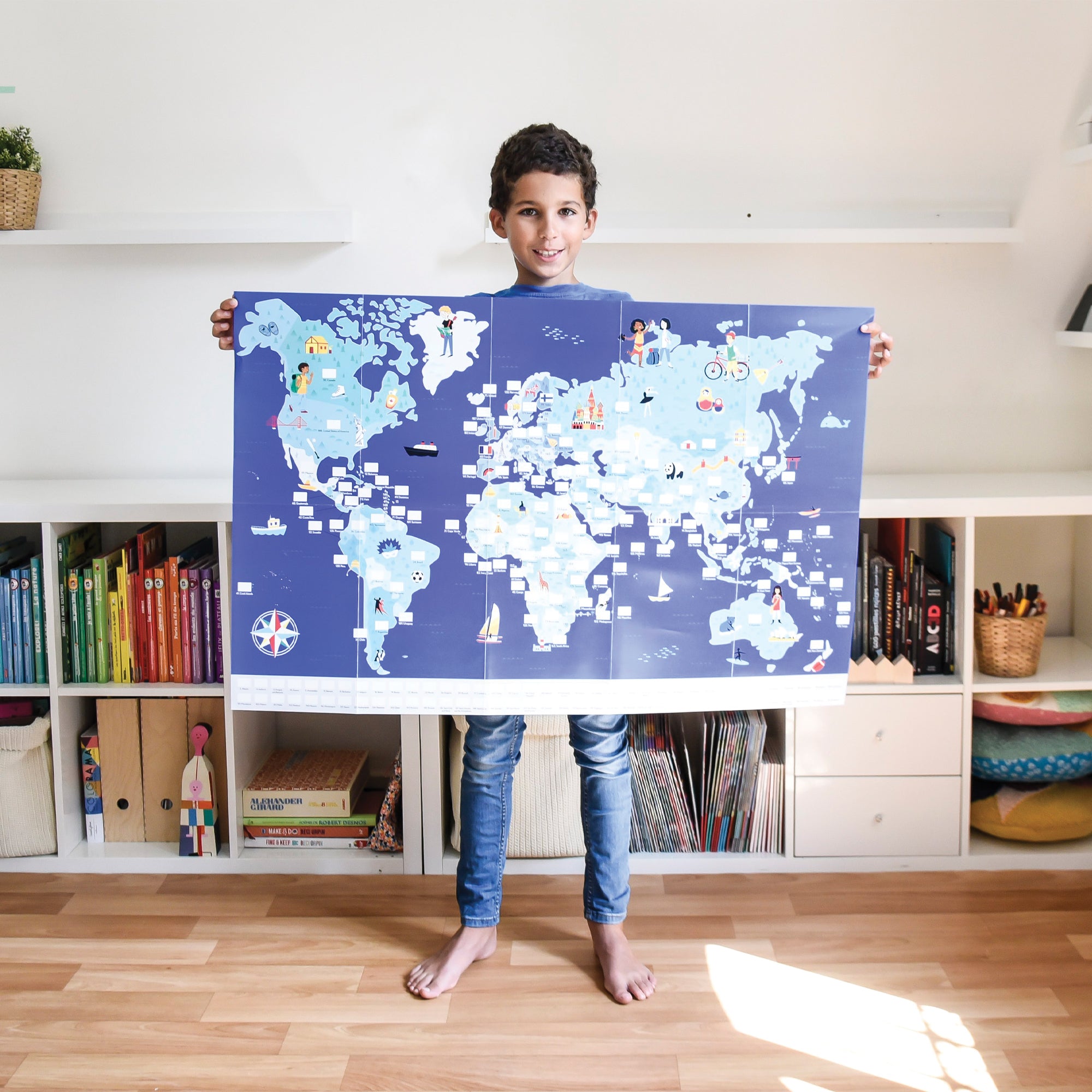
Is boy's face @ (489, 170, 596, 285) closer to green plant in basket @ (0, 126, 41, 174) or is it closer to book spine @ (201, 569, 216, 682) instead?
book spine @ (201, 569, 216, 682)

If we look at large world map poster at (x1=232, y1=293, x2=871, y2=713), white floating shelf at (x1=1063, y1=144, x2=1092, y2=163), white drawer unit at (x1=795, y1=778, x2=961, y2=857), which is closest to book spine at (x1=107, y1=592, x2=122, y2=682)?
large world map poster at (x1=232, y1=293, x2=871, y2=713)

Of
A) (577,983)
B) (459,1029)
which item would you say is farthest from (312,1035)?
(577,983)

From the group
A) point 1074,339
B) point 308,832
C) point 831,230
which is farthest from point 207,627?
point 1074,339

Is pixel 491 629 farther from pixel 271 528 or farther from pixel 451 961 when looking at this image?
pixel 451 961

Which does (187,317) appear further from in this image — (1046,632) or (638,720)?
(1046,632)

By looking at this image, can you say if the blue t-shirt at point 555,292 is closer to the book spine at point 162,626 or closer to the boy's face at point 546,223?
the boy's face at point 546,223

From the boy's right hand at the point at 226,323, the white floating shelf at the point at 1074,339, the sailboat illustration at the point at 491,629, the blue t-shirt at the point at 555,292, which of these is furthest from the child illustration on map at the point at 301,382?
the white floating shelf at the point at 1074,339
